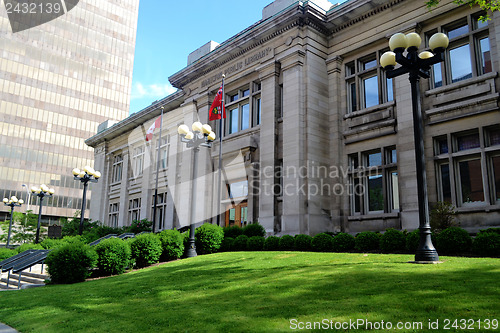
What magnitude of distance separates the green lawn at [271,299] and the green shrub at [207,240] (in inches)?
262

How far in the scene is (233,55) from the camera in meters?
27.4

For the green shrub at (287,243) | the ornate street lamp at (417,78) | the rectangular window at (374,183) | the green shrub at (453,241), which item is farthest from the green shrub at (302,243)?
the ornate street lamp at (417,78)

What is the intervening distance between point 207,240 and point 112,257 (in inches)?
184

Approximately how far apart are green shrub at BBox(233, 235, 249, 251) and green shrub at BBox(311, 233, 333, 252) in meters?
3.20

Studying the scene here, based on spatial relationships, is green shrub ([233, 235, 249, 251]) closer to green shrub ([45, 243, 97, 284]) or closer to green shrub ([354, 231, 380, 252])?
green shrub ([354, 231, 380, 252])

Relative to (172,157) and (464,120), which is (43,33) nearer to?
(172,157)

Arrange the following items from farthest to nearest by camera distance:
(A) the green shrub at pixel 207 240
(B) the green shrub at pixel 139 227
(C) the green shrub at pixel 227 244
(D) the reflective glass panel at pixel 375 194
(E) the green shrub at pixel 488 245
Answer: (B) the green shrub at pixel 139 227, (D) the reflective glass panel at pixel 375 194, (C) the green shrub at pixel 227 244, (A) the green shrub at pixel 207 240, (E) the green shrub at pixel 488 245

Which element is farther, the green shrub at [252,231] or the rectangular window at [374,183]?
the rectangular window at [374,183]

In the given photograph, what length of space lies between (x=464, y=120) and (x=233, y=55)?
15347 mm

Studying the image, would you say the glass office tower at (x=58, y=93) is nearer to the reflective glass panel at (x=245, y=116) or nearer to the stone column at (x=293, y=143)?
the reflective glass panel at (x=245, y=116)

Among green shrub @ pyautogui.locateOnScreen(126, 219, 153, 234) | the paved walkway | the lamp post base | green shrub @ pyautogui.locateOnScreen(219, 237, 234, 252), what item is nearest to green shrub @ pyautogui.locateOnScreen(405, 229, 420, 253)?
green shrub @ pyautogui.locateOnScreen(219, 237, 234, 252)

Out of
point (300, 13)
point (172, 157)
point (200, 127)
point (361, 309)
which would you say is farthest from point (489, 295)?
point (172, 157)

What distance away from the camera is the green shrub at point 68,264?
46.0ft

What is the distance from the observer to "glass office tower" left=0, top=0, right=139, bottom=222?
3214 inches
